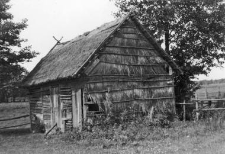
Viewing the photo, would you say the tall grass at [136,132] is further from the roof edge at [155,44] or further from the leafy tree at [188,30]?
the leafy tree at [188,30]

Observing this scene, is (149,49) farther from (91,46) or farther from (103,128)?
(103,128)

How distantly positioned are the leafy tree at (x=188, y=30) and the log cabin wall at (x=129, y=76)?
6710 millimetres

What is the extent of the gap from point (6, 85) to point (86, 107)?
1244cm

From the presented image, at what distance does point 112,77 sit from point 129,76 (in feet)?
3.49

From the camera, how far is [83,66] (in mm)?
15828

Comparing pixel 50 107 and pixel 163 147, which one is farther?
pixel 50 107

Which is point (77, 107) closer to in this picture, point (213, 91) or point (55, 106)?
point (55, 106)

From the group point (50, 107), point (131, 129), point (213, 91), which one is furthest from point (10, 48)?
point (213, 91)

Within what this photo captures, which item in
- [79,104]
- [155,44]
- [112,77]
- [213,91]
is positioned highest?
[155,44]

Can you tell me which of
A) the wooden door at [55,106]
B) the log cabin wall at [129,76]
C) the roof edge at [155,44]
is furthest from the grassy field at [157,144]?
the roof edge at [155,44]

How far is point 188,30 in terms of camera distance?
25.5m

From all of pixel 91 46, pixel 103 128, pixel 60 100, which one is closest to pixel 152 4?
pixel 91 46

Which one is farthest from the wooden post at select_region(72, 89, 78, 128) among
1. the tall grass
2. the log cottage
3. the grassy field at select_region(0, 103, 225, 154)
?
the grassy field at select_region(0, 103, 225, 154)

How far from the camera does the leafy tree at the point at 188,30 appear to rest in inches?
976
